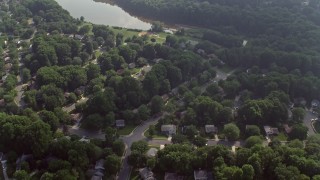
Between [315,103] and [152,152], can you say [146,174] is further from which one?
[315,103]

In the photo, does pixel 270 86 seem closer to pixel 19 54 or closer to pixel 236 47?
pixel 236 47

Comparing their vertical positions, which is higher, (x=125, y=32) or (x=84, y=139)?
(x=125, y=32)

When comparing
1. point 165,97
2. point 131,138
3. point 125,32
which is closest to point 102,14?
point 125,32

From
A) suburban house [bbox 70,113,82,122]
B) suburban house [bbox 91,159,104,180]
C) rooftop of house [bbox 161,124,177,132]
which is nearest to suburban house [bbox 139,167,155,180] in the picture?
suburban house [bbox 91,159,104,180]

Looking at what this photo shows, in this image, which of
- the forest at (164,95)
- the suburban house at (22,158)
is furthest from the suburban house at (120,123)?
the suburban house at (22,158)

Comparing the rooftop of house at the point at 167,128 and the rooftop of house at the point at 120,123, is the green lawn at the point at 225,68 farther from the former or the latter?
the rooftop of house at the point at 120,123

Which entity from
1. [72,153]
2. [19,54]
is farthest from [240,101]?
[19,54]
